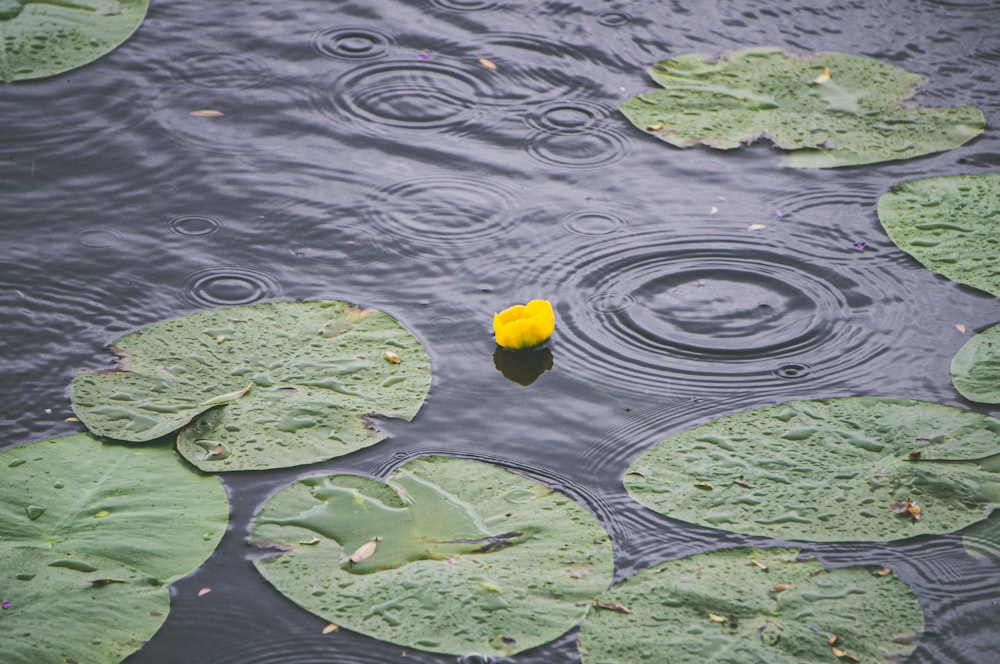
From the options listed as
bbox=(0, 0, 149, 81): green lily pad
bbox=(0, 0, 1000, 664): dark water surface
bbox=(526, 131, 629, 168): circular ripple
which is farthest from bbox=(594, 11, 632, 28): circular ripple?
bbox=(0, 0, 149, 81): green lily pad

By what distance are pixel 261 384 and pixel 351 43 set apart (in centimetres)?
207

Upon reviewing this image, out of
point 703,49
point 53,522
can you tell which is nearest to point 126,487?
point 53,522

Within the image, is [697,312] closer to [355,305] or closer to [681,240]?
[681,240]

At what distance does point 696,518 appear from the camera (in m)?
2.35

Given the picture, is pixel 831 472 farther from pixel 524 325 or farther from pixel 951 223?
pixel 951 223

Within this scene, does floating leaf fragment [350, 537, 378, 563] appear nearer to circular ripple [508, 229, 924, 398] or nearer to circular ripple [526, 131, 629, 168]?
circular ripple [508, 229, 924, 398]

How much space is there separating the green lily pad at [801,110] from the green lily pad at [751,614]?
5.95ft

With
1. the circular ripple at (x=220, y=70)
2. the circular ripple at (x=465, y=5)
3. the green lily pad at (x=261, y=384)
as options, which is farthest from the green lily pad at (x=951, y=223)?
the circular ripple at (x=220, y=70)

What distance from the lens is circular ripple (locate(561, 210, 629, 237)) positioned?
3.31 meters

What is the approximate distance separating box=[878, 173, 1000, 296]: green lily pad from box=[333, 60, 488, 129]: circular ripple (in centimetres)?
152

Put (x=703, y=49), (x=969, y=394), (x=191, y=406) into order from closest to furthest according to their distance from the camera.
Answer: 1. (x=191, y=406)
2. (x=969, y=394)
3. (x=703, y=49)

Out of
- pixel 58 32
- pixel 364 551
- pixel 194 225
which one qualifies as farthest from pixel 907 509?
pixel 58 32

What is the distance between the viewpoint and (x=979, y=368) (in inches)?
110

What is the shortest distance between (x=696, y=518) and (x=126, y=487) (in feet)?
4.12
